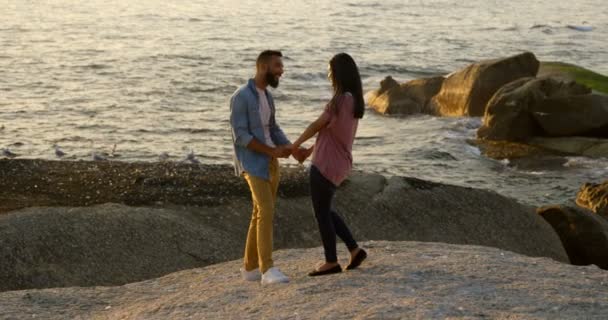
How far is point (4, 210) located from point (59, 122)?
18.7 meters

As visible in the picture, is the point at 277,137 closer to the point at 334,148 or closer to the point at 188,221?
the point at 334,148

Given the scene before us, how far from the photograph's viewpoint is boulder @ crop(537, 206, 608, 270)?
16.8m

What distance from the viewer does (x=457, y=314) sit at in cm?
933

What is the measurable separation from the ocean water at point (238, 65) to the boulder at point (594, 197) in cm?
80

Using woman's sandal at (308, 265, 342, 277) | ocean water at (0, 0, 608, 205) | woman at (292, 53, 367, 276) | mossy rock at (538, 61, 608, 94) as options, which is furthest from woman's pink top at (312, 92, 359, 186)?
mossy rock at (538, 61, 608, 94)

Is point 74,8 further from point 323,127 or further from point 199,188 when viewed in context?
point 323,127

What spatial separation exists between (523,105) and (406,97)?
25.6 ft

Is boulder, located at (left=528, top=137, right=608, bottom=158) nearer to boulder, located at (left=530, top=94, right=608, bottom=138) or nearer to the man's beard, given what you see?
boulder, located at (left=530, top=94, right=608, bottom=138)

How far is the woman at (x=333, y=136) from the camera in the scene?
10.1 meters

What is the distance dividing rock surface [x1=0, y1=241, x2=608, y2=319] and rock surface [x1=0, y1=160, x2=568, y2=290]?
1536 millimetres

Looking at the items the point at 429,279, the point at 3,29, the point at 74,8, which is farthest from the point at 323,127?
the point at 74,8

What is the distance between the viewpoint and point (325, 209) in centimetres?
1041

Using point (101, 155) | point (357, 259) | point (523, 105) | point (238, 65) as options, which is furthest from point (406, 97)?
point (357, 259)

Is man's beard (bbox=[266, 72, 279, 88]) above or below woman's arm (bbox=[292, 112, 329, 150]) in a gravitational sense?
above
